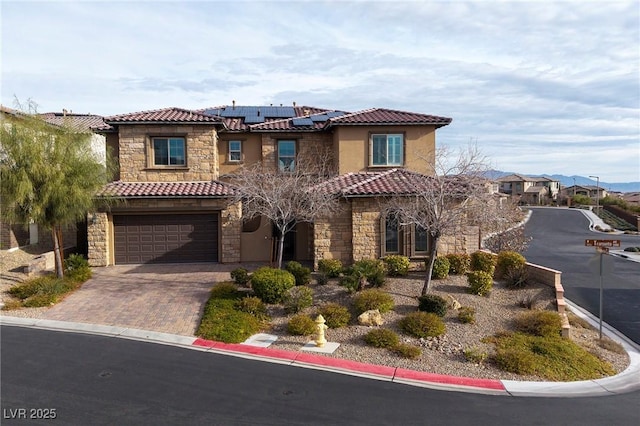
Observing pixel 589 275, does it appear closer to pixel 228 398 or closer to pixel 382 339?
pixel 382 339

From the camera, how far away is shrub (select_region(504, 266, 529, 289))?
16.9 m

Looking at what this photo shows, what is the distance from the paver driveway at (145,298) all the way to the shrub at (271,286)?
6.83 ft

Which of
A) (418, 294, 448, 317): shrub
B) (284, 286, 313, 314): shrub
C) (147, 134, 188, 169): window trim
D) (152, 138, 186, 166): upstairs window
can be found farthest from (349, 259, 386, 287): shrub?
(152, 138, 186, 166): upstairs window

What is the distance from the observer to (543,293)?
52.5 feet

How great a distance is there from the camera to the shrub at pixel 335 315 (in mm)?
13734

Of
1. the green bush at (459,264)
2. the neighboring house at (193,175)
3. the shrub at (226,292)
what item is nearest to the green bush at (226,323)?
the shrub at (226,292)

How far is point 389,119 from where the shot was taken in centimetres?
2217

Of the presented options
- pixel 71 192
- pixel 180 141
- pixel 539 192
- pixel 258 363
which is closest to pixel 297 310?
pixel 258 363

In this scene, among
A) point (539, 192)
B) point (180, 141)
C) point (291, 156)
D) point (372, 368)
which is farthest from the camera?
point (539, 192)

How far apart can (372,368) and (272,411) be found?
3.40 metres

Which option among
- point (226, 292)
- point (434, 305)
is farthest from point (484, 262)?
point (226, 292)

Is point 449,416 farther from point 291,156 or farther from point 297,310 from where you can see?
point 291,156

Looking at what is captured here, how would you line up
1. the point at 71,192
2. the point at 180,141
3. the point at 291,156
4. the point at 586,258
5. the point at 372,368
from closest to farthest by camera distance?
the point at 372,368 < the point at 71,192 < the point at 180,141 < the point at 291,156 < the point at 586,258

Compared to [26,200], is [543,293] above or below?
below
